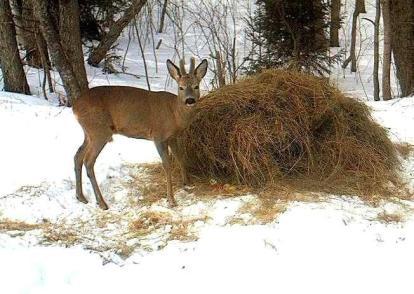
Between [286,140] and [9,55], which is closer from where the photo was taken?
[286,140]

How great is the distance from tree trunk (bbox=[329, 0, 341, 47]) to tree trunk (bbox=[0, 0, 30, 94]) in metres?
7.35

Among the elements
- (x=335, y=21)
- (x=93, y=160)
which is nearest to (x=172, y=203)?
(x=93, y=160)

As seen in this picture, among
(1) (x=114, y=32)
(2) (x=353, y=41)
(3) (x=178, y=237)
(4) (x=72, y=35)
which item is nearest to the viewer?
(3) (x=178, y=237)

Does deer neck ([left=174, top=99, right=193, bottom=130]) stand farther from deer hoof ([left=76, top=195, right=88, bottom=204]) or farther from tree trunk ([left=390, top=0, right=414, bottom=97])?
tree trunk ([left=390, top=0, right=414, bottom=97])

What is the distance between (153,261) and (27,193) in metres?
1.88

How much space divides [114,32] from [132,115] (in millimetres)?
7505

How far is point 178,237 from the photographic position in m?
4.83

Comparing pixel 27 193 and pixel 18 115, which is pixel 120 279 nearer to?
pixel 27 193

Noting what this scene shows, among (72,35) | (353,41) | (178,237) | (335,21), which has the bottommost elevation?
(178,237)

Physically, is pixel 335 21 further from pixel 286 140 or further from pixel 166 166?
pixel 166 166

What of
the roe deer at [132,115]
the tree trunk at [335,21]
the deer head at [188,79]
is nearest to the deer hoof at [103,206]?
the roe deer at [132,115]

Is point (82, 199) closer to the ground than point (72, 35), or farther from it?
closer to the ground

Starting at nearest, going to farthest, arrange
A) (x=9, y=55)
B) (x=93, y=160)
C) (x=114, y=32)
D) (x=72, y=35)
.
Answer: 1. (x=93, y=160)
2. (x=72, y=35)
3. (x=9, y=55)
4. (x=114, y=32)

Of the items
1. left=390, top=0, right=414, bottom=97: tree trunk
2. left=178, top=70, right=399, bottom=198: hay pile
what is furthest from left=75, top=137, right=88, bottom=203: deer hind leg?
left=390, top=0, right=414, bottom=97: tree trunk
